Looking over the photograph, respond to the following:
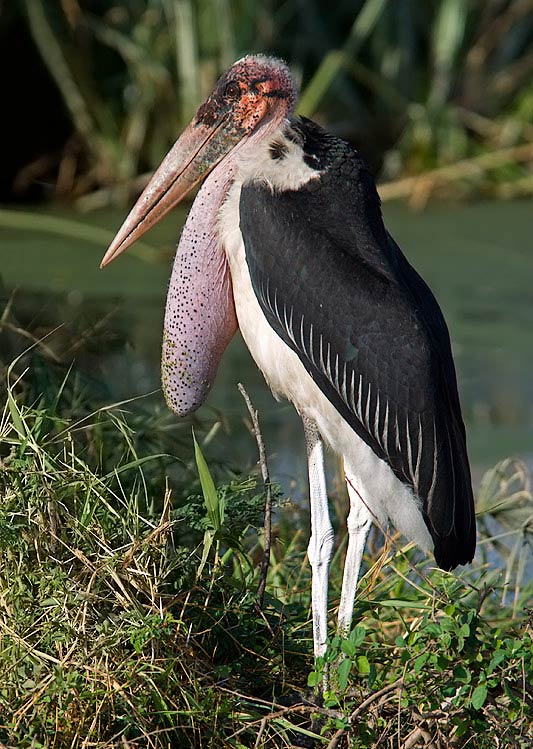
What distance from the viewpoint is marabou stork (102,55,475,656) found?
3.19 meters

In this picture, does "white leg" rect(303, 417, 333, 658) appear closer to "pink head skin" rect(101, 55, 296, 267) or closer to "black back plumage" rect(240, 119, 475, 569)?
"black back plumage" rect(240, 119, 475, 569)

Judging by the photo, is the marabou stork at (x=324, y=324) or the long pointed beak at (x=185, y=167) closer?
the marabou stork at (x=324, y=324)

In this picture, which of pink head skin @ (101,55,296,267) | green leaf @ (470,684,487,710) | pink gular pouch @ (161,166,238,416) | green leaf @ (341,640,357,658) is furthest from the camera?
pink head skin @ (101,55,296,267)

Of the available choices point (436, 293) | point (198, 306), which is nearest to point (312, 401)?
point (198, 306)

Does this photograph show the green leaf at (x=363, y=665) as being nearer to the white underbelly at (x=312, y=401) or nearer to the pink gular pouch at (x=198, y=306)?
the white underbelly at (x=312, y=401)

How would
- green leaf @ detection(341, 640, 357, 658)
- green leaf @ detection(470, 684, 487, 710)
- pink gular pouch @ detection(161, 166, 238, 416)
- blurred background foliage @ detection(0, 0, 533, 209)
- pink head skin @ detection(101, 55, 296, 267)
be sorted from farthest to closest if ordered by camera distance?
blurred background foliage @ detection(0, 0, 533, 209), pink head skin @ detection(101, 55, 296, 267), pink gular pouch @ detection(161, 166, 238, 416), green leaf @ detection(341, 640, 357, 658), green leaf @ detection(470, 684, 487, 710)

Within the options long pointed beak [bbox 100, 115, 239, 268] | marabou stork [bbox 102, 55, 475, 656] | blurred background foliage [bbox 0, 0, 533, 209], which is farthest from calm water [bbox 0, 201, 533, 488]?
marabou stork [bbox 102, 55, 475, 656]

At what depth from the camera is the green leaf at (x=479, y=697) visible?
8.68ft

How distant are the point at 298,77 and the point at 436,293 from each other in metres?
1.72

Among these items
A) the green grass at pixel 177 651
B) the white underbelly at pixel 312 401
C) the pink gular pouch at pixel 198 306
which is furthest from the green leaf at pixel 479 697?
the pink gular pouch at pixel 198 306

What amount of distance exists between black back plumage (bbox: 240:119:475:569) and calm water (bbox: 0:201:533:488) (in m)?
1.42

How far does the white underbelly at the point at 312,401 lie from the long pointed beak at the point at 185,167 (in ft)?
0.62

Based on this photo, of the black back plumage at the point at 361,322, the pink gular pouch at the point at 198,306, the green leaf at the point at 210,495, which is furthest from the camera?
the pink gular pouch at the point at 198,306

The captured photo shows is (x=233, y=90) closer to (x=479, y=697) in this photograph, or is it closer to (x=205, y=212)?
(x=205, y=212)
